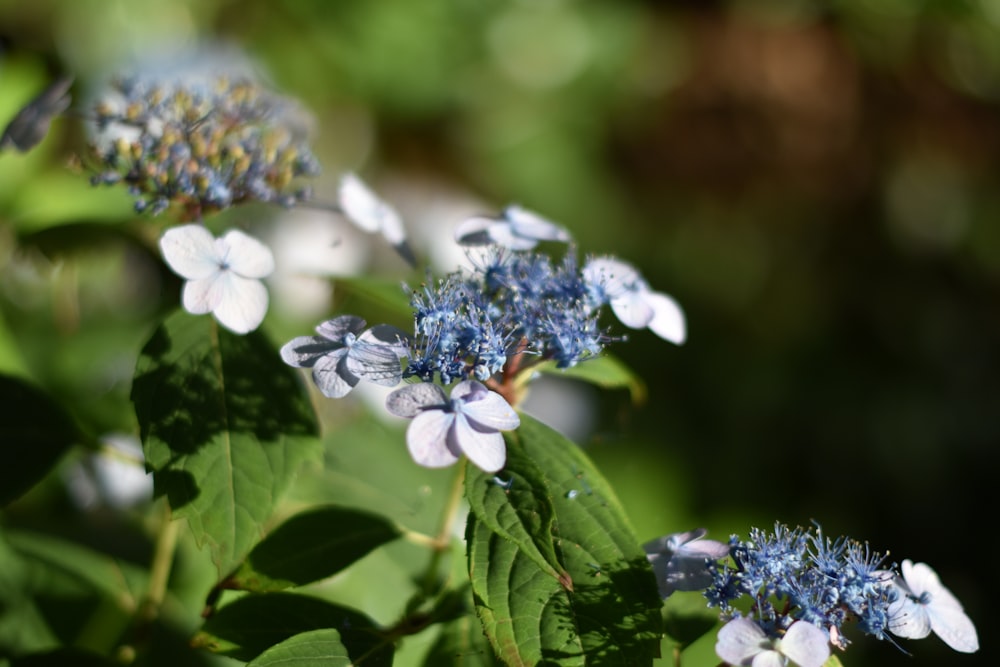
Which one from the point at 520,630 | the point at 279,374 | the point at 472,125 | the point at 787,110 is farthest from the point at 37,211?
the point at 787,110

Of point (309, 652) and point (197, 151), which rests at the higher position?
point (197, 151)

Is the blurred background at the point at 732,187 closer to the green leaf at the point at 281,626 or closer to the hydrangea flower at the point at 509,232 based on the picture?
the hydrangea flower at the point at 509,232

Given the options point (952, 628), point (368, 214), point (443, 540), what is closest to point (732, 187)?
point (368, 214)

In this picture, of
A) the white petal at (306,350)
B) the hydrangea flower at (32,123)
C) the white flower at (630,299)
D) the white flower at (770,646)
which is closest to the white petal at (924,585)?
the white flower at (770,646)

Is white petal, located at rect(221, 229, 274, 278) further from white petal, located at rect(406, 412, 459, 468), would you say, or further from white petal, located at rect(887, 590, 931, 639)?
white petal, located at rect(887, 590, 931, 639)

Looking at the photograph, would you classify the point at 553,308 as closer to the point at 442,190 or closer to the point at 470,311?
the point at 470,311

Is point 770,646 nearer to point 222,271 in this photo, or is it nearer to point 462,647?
point 462,647
